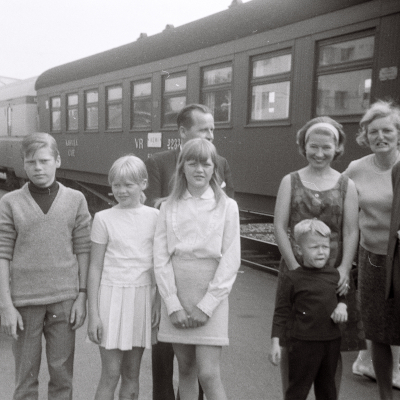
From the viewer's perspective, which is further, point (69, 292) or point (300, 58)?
point (300, 58)

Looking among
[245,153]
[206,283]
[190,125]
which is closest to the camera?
[206,283]

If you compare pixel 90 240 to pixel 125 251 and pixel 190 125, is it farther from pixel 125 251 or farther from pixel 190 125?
pixel 190 125

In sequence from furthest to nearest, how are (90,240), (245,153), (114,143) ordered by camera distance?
(114,143) < (245,153) < (90,240)

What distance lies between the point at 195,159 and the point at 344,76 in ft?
12.6

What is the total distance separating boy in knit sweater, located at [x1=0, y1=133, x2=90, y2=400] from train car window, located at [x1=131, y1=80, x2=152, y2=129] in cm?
682

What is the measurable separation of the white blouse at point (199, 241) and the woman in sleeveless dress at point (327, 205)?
368 mm

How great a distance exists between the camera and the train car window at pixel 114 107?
419 inches

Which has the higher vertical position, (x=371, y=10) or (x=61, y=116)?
(x=371, y=10)

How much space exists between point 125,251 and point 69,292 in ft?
1.14

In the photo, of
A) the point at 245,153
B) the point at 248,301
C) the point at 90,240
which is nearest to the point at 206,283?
the point at 90,240

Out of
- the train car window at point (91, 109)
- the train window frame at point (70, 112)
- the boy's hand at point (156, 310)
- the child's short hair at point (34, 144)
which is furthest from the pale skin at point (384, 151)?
the train window frame at point (70, 112)

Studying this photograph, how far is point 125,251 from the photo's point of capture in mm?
2812

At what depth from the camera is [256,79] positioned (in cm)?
731

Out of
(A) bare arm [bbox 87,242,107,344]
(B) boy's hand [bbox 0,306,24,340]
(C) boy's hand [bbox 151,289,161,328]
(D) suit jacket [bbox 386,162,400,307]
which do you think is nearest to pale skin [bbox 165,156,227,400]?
(C) boy's hand [bbox 151,289,161,328]
